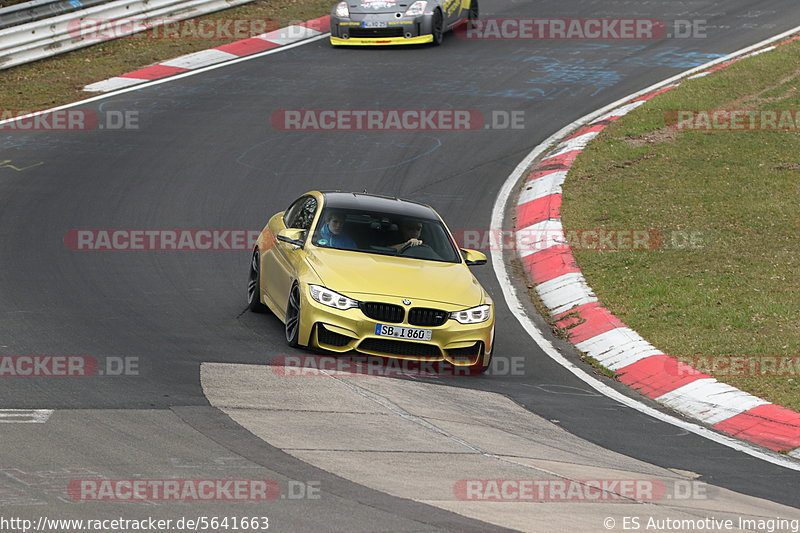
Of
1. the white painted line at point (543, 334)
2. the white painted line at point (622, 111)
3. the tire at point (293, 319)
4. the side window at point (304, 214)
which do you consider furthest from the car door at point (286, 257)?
the white painted line at point (622, 111)

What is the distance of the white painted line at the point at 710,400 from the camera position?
1082 cm

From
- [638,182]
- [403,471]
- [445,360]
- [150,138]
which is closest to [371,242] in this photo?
[445,360]

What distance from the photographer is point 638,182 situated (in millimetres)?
17922

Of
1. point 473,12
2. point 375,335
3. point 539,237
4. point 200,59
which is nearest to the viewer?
point 375,335

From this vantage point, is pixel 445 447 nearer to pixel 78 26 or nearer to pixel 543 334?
pixel 543 334

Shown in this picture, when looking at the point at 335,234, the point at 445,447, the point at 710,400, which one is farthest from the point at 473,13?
the point at 445,447

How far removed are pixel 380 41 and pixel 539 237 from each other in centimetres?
946

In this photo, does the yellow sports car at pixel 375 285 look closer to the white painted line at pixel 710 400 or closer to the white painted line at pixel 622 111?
the white painted line at pixel 710 400

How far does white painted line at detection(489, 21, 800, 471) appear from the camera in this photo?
10016mm

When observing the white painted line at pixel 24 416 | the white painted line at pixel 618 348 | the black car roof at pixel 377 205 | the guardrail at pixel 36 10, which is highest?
the guardrail at pixel 36 10

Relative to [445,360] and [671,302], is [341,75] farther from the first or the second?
[445,360]

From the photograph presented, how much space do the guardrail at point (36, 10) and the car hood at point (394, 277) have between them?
42.8 ft

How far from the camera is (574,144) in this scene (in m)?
19.5

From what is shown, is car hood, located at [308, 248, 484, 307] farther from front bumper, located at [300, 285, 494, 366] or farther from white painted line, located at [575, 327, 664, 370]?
white painted line, located at [575, 327, 664, 370]
